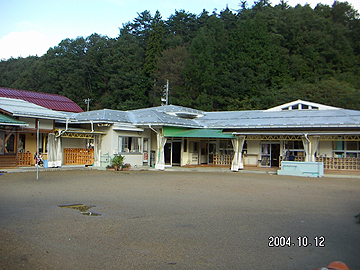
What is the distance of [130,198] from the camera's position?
10258 millimetres

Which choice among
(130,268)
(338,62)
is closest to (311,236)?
(130,268)

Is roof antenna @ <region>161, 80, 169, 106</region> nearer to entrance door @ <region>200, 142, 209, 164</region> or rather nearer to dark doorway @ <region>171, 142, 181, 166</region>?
entrance door @ <region>200, 142, 209, 164</region>

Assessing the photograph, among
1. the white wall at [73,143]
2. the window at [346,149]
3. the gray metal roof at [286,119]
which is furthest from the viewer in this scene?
the white wall at [73,143]

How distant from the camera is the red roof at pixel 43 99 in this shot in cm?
2949

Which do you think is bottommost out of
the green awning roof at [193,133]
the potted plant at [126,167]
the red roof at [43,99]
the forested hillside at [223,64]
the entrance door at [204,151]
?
the potted plant at [126,167]

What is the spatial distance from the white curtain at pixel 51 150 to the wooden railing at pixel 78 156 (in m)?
1.40

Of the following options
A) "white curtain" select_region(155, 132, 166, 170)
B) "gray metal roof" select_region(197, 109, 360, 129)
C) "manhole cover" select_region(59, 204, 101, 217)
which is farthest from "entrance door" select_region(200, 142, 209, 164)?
"manhole cover" select_region(59, 204, 101, 217)

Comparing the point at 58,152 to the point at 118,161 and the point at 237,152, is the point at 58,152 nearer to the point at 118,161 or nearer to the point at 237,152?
the point at 118,161

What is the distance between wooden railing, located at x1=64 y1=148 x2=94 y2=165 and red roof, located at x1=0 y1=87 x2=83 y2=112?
33.5ft

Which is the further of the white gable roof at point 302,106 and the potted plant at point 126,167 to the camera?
the white gable roof at point 302,106

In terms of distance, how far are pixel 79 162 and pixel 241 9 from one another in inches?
1679

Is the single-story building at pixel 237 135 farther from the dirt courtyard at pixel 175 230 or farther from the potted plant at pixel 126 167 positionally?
the dirt courtyard at pixel 175 230

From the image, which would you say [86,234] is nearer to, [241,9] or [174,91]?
[174,91]

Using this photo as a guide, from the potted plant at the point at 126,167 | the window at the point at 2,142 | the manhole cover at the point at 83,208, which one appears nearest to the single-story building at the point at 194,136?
the window at the point at 2,142
